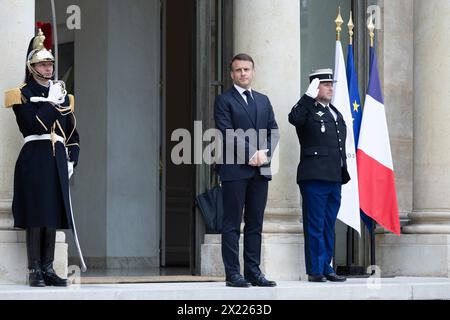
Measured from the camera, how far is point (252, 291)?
10.7m

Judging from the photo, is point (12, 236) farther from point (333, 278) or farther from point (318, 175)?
point (333, 278)

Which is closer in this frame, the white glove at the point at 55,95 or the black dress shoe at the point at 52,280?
the black dress shoe at the point at 52,280

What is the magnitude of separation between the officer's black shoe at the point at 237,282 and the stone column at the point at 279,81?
1833 millimetres

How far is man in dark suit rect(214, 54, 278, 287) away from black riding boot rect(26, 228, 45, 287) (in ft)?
5.44

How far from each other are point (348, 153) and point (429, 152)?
134cm

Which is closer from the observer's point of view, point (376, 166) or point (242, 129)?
point (242, 129)

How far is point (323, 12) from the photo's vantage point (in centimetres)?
1489

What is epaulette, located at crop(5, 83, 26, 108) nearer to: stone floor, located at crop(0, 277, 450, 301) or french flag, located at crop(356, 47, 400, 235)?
stone floor, located at crop(0, 277, 450, 301)

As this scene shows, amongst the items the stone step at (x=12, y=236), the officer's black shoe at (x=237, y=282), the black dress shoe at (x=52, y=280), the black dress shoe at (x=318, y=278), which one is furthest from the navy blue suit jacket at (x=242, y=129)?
the stone step at (x=12, y=236)

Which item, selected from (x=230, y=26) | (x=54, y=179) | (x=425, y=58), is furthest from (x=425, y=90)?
(x=54, y=179)

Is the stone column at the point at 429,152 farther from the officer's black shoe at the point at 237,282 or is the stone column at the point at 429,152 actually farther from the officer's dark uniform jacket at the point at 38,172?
the officer's dark uniform jacket at the point at 38,172

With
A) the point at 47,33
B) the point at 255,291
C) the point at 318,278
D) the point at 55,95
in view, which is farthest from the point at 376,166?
the point at 55,95

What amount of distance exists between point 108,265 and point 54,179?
223 inches

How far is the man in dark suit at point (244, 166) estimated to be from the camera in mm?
11234
